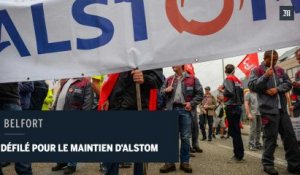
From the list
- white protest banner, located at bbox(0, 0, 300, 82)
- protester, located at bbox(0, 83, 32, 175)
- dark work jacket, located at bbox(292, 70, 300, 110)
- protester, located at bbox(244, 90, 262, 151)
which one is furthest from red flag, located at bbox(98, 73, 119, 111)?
protester, located at bbox(244, 90, 262, 151)

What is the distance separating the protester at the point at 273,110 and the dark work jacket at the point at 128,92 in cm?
222

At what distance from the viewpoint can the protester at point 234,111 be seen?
7500 millimetres

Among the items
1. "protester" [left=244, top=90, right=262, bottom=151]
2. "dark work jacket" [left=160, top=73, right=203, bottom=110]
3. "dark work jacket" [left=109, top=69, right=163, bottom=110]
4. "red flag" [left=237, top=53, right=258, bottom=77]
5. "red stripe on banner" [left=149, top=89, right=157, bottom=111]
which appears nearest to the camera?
"red stripe on banner" [left=149, top=89, right=157, bottom=111]

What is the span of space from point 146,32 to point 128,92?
98 centimetres

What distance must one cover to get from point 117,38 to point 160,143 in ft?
3.40

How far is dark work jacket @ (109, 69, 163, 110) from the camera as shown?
14.4 feet

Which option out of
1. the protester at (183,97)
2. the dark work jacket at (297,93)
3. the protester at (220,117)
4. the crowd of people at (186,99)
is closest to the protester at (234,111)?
the crowd of people at (186,99)

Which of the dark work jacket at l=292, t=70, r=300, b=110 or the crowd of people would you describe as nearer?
the crowd of people

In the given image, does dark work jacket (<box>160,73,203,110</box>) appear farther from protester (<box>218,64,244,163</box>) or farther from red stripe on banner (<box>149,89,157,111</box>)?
red stripe on banner (<box>149,89,157,111</box>)

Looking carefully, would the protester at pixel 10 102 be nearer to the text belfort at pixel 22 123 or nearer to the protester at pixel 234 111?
the text belfort at pixel 22 123

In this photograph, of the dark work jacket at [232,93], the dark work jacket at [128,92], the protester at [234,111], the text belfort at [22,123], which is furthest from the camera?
the dark work jacket at [232,93]

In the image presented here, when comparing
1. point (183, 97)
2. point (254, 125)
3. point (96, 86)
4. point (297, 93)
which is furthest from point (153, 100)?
point (254, 125)

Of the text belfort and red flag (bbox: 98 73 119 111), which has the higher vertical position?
red flag (bbox: 98 73 119 111)

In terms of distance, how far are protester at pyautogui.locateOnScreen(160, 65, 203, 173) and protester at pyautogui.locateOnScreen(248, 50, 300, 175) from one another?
1.14 meters
